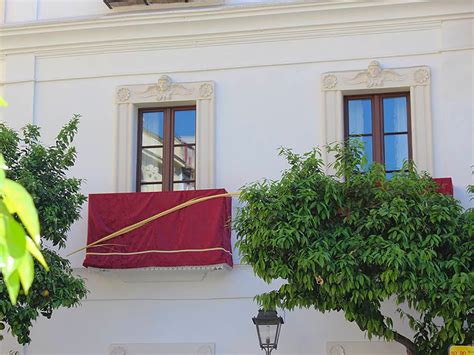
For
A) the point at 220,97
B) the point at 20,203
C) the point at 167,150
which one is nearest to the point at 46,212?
the point at 167,150

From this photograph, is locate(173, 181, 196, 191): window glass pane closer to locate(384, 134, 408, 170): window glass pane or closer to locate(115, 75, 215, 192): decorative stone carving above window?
locate(115, 75, 215, 192): decorative stone carving above window

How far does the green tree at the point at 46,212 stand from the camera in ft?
30.2

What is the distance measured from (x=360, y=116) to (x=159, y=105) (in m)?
2.69

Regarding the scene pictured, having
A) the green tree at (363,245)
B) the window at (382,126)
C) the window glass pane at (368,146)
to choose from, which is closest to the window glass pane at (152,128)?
the window at (382,126)

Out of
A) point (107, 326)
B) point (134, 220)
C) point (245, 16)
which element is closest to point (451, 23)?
point (245, 16)

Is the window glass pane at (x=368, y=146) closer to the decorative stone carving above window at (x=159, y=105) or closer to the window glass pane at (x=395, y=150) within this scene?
the window glass pane at (x=395, y=150)

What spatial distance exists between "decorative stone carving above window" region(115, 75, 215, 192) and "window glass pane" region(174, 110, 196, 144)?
0.49ft

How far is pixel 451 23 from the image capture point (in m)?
10.9

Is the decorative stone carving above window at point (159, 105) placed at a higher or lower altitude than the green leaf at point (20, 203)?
higher

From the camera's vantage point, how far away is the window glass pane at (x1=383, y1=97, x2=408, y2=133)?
432 inches

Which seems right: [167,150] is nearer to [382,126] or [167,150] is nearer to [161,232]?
[161,232]

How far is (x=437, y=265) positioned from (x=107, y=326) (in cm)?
455

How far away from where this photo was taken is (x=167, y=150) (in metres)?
11.5

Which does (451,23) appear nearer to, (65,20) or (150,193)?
(150,193)
